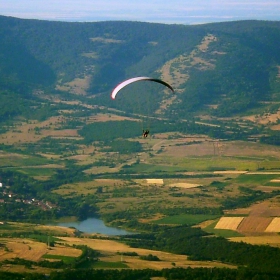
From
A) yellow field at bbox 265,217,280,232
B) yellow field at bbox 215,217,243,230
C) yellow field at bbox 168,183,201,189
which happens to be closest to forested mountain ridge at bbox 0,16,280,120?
yellow field at bbox 168,183,201,189

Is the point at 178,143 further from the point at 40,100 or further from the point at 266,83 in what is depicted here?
the point at 266,83

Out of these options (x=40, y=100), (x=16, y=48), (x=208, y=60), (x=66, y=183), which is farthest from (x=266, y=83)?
(x=66, y=183)

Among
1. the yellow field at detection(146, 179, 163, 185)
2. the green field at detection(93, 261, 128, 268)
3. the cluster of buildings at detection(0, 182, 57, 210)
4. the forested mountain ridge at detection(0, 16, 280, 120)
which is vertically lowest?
the green field at detection(93, 261, 128, 268)

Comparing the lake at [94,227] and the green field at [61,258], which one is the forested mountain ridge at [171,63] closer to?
the lake at [94,227]

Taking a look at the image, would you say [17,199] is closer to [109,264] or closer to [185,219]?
[185,219]

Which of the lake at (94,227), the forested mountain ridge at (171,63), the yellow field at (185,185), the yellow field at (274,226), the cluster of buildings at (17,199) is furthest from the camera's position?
the forested mountain ridge at (171,63)

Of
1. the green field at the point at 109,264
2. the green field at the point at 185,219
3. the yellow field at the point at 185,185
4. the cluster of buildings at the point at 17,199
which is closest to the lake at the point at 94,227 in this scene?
the green field at the point at 185,219

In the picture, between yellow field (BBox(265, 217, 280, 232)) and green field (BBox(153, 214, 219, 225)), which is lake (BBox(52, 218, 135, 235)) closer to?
green field (BBox(153, 214, 219, 225))
